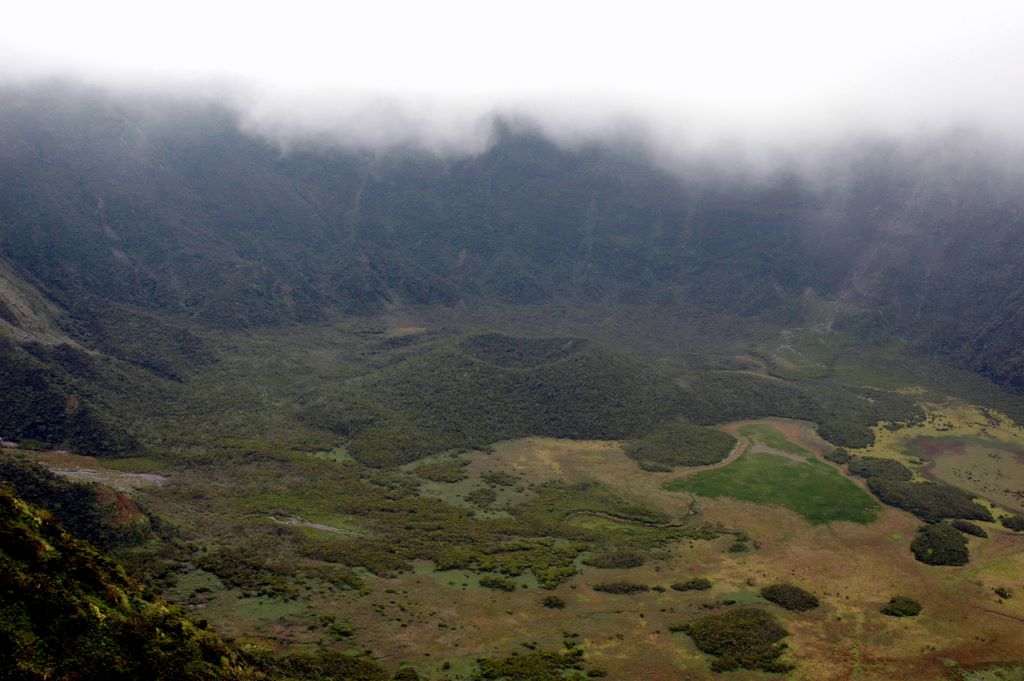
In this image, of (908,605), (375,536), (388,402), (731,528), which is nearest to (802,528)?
(731,528)

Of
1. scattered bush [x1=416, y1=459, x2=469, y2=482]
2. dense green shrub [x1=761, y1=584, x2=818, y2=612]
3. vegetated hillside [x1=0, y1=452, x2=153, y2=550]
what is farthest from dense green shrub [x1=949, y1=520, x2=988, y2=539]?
vegetated hillside [x1=0, y1=452, x2=153, y2=550]

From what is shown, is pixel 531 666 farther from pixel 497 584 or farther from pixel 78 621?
pixel 78 621

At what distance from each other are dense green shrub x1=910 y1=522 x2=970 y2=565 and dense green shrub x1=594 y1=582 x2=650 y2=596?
4608 cm

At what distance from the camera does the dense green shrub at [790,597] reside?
95125 mm

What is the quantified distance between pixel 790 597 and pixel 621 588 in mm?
21570

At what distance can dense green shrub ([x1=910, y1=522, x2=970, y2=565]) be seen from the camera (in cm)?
11162

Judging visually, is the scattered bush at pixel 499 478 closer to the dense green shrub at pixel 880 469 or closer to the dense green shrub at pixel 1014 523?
the dense green shrub at pixel 880 469

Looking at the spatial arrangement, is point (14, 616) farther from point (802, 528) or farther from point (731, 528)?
point (802, 528)

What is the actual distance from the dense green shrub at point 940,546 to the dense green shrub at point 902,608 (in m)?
17.4

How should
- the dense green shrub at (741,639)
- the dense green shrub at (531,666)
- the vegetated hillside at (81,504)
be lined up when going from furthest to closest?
the vegetated hillside at (81,504) → the dense green shrub at (741,639) → the dense green shrub at (531,666)

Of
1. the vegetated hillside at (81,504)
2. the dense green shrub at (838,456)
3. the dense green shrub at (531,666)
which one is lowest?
the dense green shrub at (838,456)

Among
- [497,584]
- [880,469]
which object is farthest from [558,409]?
[497,584]

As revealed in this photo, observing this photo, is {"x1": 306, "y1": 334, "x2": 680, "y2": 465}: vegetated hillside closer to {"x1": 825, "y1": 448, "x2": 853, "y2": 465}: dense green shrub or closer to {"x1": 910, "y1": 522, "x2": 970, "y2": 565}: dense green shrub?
{"x1": 825, "y1": 448, "x2": 853, "y2": 465}: dense green shrub

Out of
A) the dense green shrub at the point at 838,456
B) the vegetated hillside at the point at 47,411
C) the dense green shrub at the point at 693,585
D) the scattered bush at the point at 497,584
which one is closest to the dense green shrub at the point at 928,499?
the dense green shrub at the point at 838,456
